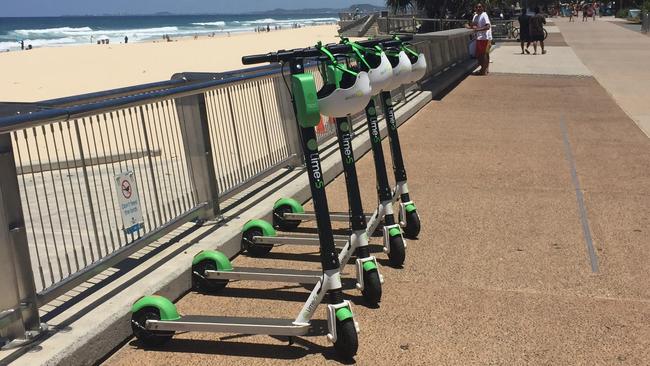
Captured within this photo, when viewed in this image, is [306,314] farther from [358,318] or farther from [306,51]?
[306,51]

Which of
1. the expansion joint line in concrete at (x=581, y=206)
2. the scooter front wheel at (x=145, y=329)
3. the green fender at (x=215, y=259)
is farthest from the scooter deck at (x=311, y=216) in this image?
the scooter front wheel at (x=145, y=329)

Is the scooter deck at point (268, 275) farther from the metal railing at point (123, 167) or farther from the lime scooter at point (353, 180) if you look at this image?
the metal railing at point (123, 167)

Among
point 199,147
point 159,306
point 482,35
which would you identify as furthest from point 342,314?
point 482,35

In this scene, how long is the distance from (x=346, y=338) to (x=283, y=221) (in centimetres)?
239

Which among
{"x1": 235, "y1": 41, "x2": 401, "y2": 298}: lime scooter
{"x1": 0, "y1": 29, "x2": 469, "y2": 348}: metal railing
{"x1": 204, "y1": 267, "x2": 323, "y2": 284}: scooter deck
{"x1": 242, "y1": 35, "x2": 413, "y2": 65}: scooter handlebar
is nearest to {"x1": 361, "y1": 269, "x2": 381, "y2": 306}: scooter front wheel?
{"x1": 235, "y1": 41, "x2": 401, "y2": 298}: lime scooter

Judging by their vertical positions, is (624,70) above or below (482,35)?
below

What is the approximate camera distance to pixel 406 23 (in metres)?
39.0

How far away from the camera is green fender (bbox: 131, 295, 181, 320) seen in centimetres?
385

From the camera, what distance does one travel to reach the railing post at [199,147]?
5.64 meters

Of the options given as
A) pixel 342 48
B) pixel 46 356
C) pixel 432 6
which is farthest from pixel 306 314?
pixel 432 6

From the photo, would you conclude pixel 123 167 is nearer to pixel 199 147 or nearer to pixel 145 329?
pixel 199 147

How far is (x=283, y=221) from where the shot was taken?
5.94m

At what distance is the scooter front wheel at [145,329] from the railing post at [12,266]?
52 centimetres

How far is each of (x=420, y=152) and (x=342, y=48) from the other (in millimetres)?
5210
